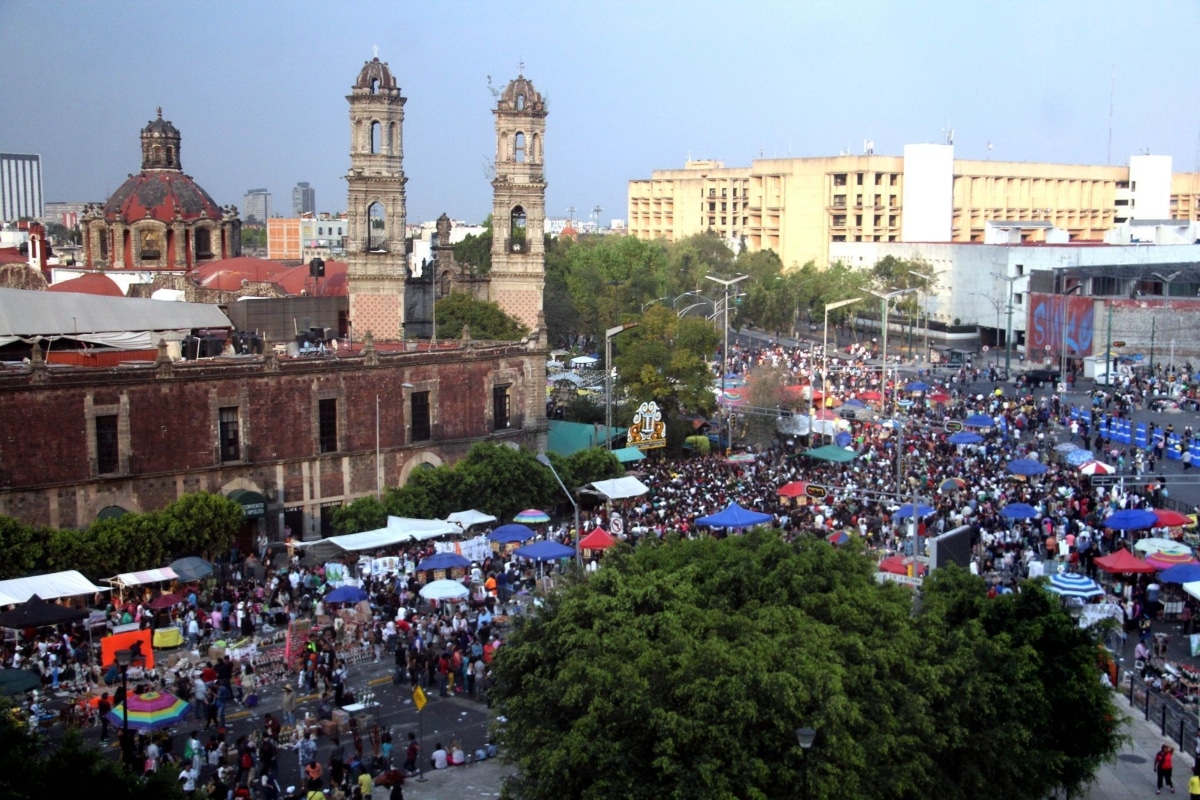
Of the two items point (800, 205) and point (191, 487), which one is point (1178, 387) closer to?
point (191, 487)

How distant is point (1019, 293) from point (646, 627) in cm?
6238

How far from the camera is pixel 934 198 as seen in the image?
343ft

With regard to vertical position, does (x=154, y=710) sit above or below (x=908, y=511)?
below

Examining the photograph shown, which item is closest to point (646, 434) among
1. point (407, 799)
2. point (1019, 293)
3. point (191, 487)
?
point (191, 487)

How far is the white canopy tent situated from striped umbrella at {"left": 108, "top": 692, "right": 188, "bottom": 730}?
1331cm

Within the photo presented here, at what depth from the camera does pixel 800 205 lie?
109188mm

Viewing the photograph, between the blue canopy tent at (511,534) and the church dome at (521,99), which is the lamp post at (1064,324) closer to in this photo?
the church dome at (521,99)

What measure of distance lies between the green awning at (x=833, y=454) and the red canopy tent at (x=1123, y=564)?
42.8ft

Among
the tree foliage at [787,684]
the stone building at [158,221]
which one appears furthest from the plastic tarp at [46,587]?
the stone building at [158,221]

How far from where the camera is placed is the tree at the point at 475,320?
2210 inches

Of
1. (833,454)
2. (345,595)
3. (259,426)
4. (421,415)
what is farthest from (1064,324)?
(345,595)

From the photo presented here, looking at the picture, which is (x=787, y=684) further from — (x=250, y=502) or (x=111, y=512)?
(x=250, y=502)

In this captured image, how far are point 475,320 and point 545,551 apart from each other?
95.4 ft

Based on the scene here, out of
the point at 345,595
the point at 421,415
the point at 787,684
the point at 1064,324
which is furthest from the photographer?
the point at 1064,324
